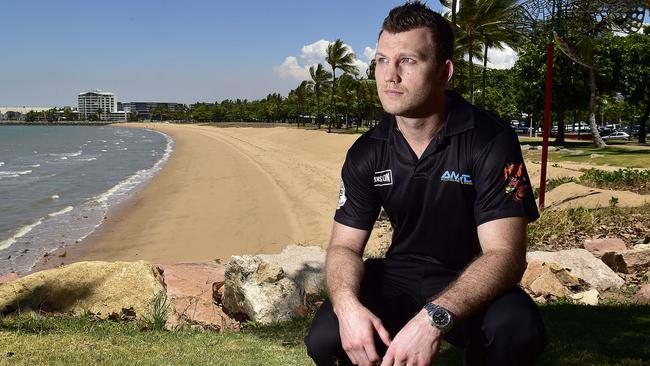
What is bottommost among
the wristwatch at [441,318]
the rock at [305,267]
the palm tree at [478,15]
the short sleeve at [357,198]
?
the rock at [305,267]

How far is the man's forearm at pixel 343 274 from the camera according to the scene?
6.83 feet

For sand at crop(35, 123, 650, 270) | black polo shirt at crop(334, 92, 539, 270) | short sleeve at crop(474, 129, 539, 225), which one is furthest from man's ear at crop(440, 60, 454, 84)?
sand at crop(35, 123, 650, 270)

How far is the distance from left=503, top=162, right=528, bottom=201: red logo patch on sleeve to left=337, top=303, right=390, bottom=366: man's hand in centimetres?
63

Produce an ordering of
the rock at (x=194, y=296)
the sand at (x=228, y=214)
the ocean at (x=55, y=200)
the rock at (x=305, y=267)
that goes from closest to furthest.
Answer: the rock at (x=194, y=296) → the rock at (x=305, y=267) → the sand at (x=228, y=214) → the ocean at (x=55, y=200)

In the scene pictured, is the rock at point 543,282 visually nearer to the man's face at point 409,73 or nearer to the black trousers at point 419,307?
the black trousers at point 419,307

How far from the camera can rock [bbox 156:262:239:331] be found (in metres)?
5.32

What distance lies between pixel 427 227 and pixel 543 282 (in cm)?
352

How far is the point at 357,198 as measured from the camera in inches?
91.8

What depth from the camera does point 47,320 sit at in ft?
16.1

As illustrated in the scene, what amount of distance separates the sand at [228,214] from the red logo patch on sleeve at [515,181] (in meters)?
7.43

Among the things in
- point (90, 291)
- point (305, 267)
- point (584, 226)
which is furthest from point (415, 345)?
point (584, 226)

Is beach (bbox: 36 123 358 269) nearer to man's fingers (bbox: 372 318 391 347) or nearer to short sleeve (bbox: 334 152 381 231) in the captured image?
short sleeve (bbox: 334 152 381 231)

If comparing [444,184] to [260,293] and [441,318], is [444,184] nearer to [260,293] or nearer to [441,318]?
[441,318]

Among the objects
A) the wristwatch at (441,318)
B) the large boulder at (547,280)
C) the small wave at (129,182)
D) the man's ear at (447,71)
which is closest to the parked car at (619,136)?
the small wave at (129,182)
